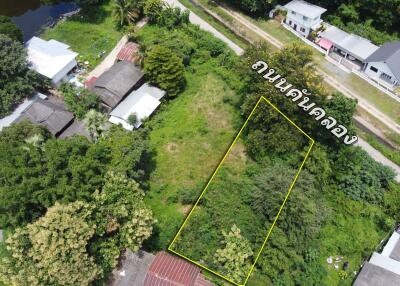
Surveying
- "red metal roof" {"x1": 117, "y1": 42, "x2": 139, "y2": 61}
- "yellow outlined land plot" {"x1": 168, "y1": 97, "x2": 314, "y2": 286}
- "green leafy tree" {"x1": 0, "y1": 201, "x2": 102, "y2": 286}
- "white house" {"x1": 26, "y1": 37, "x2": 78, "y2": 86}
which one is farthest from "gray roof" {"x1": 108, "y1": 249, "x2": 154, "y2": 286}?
"red metal roof" {"x1": 117, "y1": 42, "x2": 139, "y2": 61}

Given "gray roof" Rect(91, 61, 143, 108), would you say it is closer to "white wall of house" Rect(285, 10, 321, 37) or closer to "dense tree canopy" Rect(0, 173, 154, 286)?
"dense tree canopy" Rect(0, 173, 154, 286)

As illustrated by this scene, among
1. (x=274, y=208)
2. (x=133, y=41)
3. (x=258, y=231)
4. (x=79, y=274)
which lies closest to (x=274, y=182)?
(x=274, y=208)

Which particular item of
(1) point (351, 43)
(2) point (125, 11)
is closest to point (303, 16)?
(1) point (351, 43)

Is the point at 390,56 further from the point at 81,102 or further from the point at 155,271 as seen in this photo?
the point at 155,271

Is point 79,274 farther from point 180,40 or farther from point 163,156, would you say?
point 180,40

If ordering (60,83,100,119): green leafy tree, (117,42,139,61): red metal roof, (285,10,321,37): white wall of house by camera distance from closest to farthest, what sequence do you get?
(60,83,100,119): green leafy tree
(117,42,139,61): red metal roof
(285,10,321,37): white wall of house
